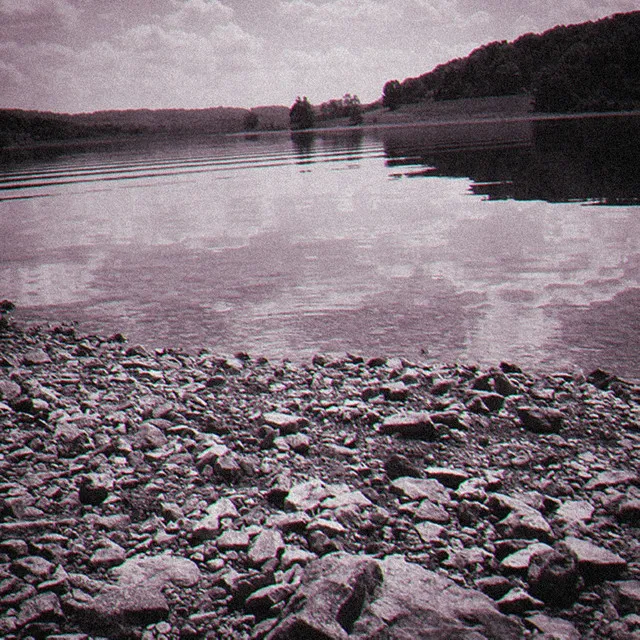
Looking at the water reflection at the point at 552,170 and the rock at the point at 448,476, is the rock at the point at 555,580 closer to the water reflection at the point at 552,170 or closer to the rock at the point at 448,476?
the rock at the point at 448,476

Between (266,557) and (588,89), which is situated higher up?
(588,89)

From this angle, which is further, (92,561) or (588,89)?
(588,89)

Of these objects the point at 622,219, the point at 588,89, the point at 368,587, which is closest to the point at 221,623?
the point at 368,587

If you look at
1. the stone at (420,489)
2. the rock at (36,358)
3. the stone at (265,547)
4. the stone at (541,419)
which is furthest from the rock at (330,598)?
the rock at (36,358)

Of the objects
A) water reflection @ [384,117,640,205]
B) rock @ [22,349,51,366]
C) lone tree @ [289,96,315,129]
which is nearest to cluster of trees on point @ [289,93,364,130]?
lone tree @ [289,96,315,129]

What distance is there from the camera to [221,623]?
330cm

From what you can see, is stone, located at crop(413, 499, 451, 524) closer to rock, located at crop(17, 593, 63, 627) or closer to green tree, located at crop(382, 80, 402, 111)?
rock, located at crop(17, 593, 63, 627)

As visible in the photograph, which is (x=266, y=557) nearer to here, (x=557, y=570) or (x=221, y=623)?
(x=221, y=623)

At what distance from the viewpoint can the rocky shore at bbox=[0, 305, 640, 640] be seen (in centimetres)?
327

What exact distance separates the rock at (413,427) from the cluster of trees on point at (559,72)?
113 m

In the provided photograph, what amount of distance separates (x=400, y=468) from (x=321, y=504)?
0.81 m

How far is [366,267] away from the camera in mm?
12117

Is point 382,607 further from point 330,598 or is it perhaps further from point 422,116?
point 422,116

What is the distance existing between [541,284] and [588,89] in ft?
400
